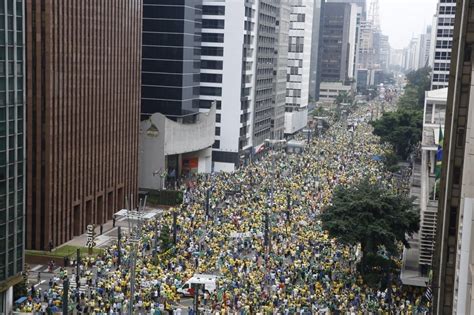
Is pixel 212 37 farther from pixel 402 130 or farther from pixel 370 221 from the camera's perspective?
pixel 370 221

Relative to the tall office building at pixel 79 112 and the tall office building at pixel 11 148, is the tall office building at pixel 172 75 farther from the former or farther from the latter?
the tall office building at pixel 11 148

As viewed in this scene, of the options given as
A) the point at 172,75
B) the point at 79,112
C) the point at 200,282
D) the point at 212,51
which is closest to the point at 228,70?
the point at 212,51

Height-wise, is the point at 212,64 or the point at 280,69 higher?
the point at 212,64

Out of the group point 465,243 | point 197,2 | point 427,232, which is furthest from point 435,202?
point 197,2

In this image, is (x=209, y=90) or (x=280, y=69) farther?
(x=280, y=69)

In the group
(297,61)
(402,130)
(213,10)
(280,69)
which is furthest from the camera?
(297,61)

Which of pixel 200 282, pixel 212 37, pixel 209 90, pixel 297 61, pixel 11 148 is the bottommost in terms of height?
pixel 200 282

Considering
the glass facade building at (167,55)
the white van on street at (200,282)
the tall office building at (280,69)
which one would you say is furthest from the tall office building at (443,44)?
the white van on street at (200,282)
